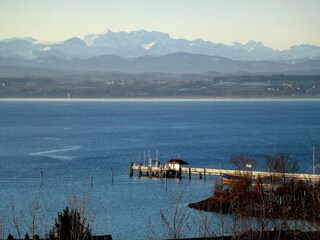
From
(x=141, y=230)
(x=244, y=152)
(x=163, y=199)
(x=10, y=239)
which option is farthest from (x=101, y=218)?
(x=244, y=152)

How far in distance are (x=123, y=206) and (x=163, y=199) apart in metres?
3.35

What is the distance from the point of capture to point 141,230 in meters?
29.4

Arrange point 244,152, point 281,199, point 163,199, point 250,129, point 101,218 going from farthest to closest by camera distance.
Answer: point 250,129 < point 244,152 < point 163,199 < point 281,199 < point 101,218

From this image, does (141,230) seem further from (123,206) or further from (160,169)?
(160,169)

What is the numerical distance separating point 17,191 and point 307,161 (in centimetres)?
2251

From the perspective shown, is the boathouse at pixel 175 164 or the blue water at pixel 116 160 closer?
the blue water at pixel 116 160

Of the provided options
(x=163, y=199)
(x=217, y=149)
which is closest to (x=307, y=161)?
(x=217, y=149)

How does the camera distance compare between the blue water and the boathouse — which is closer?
the blue water

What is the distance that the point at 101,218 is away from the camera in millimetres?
31891

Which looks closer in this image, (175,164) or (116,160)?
(175,164)

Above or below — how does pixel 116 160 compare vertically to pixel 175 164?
below

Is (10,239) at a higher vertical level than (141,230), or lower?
higher

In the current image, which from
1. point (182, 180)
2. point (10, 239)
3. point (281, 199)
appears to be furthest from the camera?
→ point (182, 180)

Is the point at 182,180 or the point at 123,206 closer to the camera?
the point at 123,206
